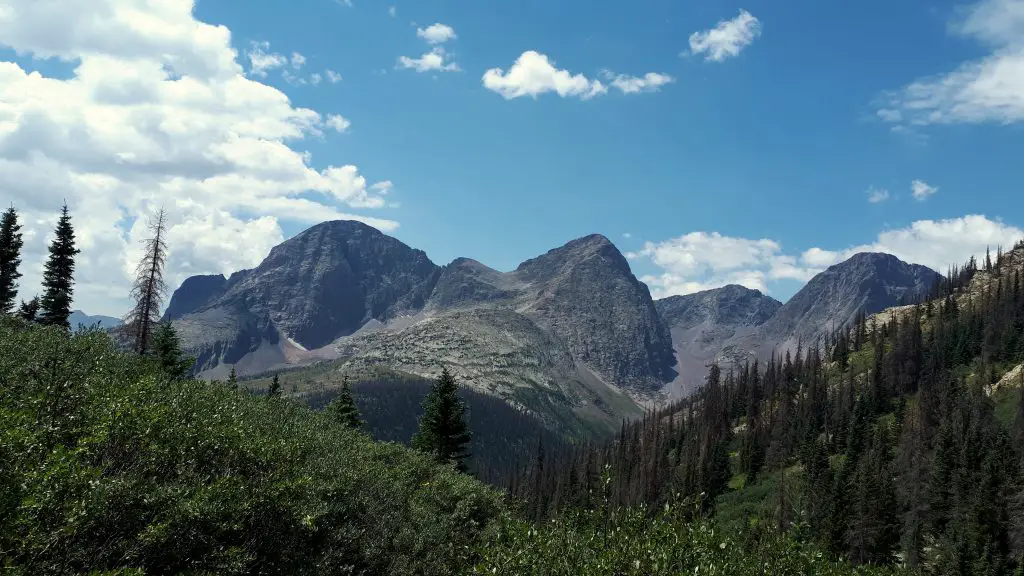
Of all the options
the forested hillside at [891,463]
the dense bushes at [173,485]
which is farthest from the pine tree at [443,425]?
the dense bushes at [173,485]

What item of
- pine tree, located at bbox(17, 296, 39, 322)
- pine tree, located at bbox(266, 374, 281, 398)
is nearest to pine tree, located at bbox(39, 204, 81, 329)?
pine tree, located at bbox(17, 296, 39, 322)

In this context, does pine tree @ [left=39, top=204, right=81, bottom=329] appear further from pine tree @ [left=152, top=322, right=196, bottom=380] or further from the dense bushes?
the dense bushes

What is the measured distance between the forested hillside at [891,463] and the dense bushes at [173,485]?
35.5ft

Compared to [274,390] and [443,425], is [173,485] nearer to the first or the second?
[443,425]

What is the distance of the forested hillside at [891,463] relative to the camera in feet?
273

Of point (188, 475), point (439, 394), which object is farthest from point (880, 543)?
point (188, 475)

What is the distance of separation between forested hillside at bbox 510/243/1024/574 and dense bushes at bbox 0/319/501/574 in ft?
35.5

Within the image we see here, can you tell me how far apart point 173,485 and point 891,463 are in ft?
473

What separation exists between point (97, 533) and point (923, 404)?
559 ft

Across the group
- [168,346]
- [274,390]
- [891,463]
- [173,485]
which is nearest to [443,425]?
[274,390]

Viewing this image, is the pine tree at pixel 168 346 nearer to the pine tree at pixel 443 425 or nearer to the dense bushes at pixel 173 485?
the pine tree at pixel 443 425

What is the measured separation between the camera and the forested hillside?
8312 centimetres

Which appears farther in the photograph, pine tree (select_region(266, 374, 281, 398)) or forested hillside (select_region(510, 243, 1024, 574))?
forested hillside (select_region(510, 243, 1024, 574))

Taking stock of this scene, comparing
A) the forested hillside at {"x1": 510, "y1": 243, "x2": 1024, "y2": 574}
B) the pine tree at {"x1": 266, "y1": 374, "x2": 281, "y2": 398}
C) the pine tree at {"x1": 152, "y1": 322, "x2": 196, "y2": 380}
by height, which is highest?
the pine tree at {"x1": 152, "y1": 322, "x2": 196, "y2": 380}
